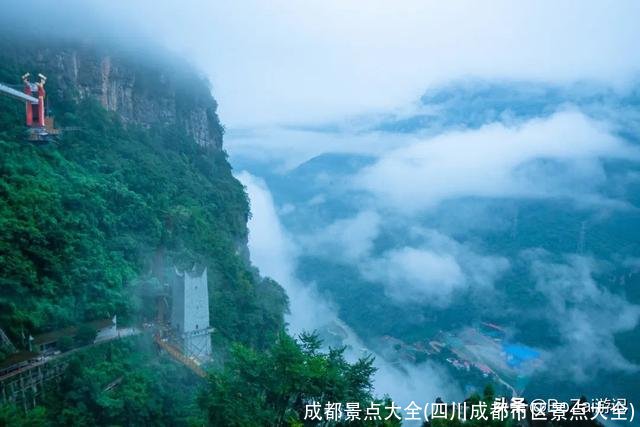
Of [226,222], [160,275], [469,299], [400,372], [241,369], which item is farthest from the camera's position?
[469,299]

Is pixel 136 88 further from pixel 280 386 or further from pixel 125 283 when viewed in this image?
pixel 280 386

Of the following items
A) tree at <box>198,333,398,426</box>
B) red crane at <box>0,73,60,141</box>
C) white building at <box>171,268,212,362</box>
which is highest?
red crane at <box>0,73,60,141</box>

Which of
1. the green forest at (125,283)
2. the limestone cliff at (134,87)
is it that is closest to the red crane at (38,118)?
the green forest at (125,283)

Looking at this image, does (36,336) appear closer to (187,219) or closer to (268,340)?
(187,219)

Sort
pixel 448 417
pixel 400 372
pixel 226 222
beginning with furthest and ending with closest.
A: pixel 400 372
pixel 226 222
pixel 448 417

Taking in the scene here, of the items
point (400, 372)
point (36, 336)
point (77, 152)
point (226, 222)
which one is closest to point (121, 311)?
point (36, 336)

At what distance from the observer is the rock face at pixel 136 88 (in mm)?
29094

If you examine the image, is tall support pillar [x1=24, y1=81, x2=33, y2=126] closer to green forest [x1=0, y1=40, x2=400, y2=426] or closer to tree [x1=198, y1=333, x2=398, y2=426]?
green forest [x1=0, y1=40, x2=400, y2=426]

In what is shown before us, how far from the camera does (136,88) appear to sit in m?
34.0

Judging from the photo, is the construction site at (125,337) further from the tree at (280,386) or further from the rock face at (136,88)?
the rock face at (136,88)

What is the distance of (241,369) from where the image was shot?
15.3m

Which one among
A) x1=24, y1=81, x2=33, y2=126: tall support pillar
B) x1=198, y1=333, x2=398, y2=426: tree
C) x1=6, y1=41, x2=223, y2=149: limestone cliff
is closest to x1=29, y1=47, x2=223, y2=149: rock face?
x1=6, y1=41, x2=223, y2=149: limestone cliff

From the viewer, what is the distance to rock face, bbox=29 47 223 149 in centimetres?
2909

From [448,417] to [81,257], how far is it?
13.3m
